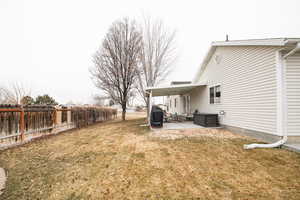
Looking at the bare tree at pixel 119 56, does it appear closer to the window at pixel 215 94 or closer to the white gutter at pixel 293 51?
the window at pixel 215 94

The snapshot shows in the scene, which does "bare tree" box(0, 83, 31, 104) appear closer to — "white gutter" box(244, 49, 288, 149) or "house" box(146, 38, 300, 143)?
"house" box(146, 38, 300, 143)

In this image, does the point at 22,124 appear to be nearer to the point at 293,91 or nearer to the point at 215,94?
the point at 215,94

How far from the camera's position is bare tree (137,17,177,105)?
12695 mm

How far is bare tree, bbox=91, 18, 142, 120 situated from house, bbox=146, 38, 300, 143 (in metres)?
7.06

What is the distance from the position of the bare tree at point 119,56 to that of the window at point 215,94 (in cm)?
707

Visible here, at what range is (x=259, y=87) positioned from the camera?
5172mm

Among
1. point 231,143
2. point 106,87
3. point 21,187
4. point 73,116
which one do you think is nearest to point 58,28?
point 106,87

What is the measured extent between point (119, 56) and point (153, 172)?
36.1ft

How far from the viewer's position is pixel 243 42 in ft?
19.1

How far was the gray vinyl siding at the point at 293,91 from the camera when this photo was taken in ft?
14.5

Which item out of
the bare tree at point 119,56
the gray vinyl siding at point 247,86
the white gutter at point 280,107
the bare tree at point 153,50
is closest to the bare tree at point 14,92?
the bare tree at point 119,56

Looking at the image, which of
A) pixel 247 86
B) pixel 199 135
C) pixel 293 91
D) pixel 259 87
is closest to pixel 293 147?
pixel 293 91

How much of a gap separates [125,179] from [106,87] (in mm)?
10753

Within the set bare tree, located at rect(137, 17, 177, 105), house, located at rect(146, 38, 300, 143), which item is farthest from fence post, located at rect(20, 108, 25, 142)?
house, located at rect(146, 38, 300, 143)
